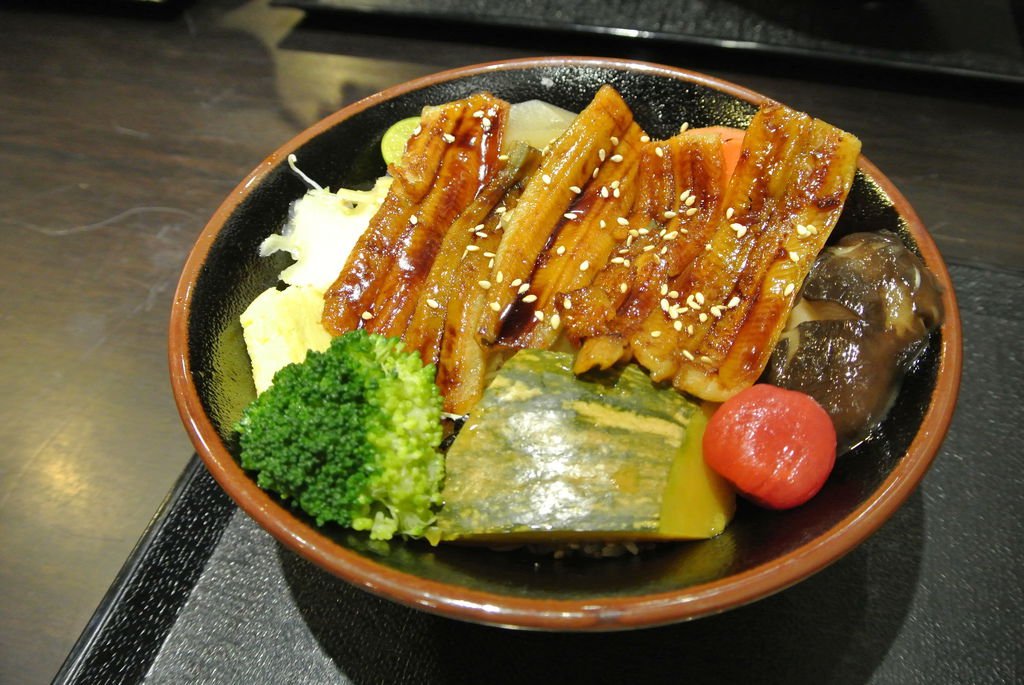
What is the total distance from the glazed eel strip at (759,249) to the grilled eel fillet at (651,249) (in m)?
0.05

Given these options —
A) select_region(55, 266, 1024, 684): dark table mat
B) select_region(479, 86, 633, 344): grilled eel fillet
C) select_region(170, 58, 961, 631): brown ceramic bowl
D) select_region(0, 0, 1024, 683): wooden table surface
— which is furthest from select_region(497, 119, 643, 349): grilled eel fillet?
select_region(0, 0, 1024, 683): wooden table surface

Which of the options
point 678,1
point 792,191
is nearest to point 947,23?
point 678,1

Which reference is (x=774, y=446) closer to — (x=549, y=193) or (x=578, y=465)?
(x=578, y=465)

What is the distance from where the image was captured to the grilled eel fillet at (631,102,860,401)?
5.57 feet

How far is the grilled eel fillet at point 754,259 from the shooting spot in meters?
1.70

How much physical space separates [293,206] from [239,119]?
70.1 inches

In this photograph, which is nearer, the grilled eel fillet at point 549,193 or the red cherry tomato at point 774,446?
the red cherry tomato at point 774,446

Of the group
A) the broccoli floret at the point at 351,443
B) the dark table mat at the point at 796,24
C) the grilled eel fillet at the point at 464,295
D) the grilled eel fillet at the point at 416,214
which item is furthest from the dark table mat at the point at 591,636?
the dark table mat at the point at 796,24

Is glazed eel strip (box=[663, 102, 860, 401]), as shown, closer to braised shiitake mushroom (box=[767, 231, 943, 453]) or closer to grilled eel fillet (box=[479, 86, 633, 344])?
braised shiitake mushroom (box=[767, 231, 943, 453])

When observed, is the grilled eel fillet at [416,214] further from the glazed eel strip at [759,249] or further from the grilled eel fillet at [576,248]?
the glazed eel strip at [759,249]

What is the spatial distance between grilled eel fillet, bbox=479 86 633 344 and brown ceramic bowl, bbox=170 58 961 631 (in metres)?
0.44

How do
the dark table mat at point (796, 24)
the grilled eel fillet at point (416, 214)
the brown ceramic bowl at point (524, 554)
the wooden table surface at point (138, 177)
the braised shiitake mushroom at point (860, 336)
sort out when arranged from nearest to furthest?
the brown ceramic bowl at point (524, 554) → the braised shiitake mushroom at point (860, 336) → the grilled eel fillet at point (416, 214) → the wooden table surface at point (138, 177) → the dark table mat at point (796, 24)

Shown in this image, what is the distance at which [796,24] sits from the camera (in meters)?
3.50

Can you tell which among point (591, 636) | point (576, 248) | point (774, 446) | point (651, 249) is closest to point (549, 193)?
point (576, 248)
